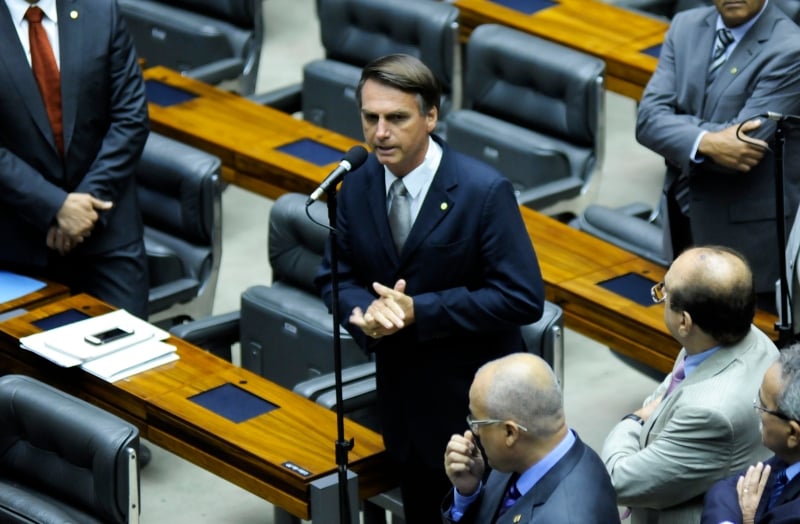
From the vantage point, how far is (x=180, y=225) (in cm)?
617

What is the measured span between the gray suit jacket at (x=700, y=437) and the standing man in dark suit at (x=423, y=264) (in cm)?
42

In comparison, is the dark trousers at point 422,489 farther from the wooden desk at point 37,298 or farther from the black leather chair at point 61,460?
the wooden desk at point 37,298

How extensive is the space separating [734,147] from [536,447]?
5.78 feet

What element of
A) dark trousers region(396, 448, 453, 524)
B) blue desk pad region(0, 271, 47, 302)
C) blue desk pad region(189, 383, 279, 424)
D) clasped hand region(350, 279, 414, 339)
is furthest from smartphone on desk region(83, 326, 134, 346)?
clasped hand region(350, 279, 414, 339)

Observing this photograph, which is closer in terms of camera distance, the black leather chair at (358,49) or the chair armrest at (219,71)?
the black leather chair at (358,49)

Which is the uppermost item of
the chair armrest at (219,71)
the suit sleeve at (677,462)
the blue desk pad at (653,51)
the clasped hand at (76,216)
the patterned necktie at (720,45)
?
the patterned necktie at (720,45)

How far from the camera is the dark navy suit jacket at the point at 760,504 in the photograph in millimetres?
3555

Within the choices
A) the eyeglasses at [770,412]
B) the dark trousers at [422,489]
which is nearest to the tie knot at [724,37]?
the dark trousers at [422,489]

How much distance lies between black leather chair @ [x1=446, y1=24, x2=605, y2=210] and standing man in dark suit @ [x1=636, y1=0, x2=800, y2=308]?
126 cm

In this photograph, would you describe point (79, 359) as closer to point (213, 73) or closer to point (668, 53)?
point (668, 53)

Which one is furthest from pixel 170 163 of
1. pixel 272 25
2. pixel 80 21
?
pixel 272 25

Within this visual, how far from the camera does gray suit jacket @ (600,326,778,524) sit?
3895mm

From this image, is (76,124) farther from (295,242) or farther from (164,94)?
→ (164,94)

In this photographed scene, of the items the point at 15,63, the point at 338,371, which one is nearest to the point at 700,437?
the point at 338,371
